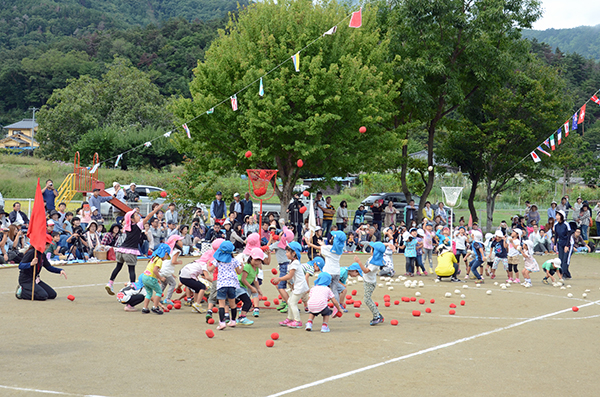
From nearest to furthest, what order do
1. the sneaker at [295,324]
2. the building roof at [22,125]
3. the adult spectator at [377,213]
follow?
the sneaker at [295,324] < the adult spectator at [377,213] < the building roof at [22,125]

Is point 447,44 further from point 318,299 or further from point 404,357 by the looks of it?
point 404,357

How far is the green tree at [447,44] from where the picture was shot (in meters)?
27.3

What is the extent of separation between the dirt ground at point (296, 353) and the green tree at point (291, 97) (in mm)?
12358

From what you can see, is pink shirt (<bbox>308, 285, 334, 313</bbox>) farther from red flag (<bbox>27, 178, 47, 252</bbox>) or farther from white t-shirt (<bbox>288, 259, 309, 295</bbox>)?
red flag (<bbox>27, 178, 47, 252</bbox>)

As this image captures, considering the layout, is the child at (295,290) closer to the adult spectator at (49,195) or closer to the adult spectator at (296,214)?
the adult spectator at (49,195)

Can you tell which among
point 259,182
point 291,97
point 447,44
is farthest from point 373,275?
point 447,44

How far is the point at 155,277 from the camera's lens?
10453 millimetres

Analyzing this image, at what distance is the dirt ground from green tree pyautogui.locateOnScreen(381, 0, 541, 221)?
1730cm

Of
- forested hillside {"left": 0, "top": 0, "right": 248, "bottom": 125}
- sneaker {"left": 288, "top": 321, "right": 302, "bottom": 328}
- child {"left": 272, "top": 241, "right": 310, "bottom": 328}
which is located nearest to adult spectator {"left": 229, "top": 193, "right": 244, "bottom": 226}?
child {"left": 272, "top": 241, "right": 310, "bottom": 328}

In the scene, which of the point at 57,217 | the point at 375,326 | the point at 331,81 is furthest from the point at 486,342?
the point at 331,81

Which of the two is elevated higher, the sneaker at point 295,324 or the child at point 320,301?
the child at point 320,301

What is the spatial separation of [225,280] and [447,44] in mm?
22120

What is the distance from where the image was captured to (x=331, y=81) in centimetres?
2300

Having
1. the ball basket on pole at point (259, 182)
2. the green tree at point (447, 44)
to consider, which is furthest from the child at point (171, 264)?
the green tree at point (447, 44)
